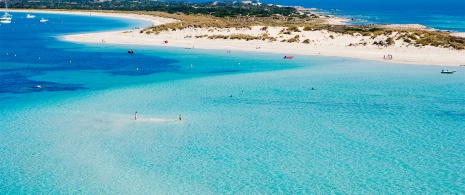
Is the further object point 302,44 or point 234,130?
point 302,44

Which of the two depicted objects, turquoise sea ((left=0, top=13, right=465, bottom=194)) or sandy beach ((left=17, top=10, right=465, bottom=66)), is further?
sandy beach ((left=17, top=10, right=465, bottom=66))

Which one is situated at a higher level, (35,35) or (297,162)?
(35,35)

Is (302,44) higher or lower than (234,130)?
higher

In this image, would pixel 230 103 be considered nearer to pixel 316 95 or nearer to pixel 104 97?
pixel 316 95

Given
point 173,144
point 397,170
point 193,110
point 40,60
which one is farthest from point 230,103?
point 40,60
